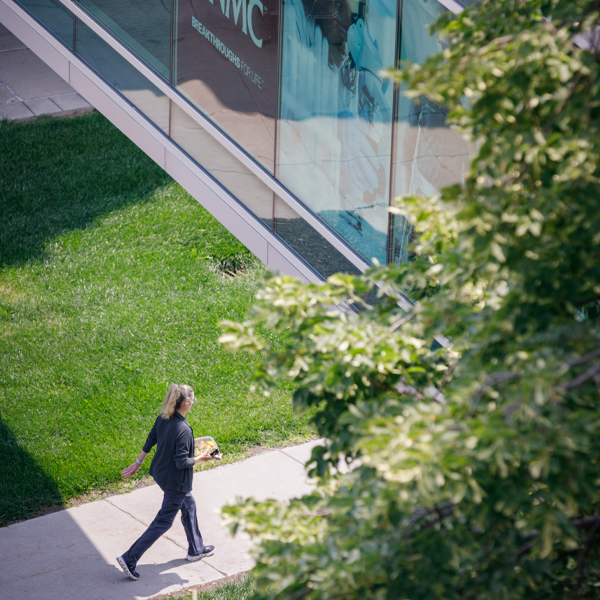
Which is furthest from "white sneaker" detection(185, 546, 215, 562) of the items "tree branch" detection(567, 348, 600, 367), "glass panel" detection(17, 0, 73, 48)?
"glass panel" detection(17, 0, 73, 48)

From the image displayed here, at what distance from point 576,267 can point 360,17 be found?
158 inches

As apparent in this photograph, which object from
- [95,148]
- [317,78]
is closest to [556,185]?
[317,78]

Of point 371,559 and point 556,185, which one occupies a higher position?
point 556,185

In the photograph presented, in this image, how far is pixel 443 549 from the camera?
7.53 feet

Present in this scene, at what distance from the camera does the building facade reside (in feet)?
17.9

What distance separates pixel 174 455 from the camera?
6.46 metres

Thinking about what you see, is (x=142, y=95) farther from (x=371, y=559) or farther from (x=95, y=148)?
(x=95, y=148)

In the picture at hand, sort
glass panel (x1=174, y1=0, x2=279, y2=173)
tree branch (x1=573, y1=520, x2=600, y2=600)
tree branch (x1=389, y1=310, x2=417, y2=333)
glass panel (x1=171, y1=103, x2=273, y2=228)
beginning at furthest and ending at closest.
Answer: glass panel (x1=171, y1=103, x2=273, y2=228) < glass panel (x1=174, y1=0, x2=279, y2=173) < tree branch (x1=389, y1=310, x2=417, y2=333) < tree branch (x1=573, y1=520, x2=600, y2=600)

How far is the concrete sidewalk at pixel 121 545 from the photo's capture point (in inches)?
258

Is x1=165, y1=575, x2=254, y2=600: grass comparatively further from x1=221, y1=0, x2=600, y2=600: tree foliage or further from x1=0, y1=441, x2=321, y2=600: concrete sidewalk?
x1=221, y1=0, x2=600, y2=600: tree foliage

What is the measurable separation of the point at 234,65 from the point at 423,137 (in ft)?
8.48

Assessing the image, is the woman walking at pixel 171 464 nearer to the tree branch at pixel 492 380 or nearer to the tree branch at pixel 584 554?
Answer: the tree branch at pixel 584 554

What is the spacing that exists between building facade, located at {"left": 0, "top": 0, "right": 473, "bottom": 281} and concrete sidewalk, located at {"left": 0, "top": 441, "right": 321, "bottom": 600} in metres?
2.85

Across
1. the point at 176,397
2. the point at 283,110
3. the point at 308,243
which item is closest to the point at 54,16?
the point at 283,110
